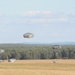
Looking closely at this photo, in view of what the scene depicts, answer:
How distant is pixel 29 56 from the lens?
128 metres

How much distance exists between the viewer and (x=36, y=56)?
127062mm

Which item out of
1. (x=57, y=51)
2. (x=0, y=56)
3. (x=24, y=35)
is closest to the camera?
(x=24, y=35)

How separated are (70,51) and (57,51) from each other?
192 inches
